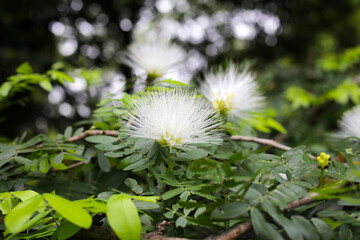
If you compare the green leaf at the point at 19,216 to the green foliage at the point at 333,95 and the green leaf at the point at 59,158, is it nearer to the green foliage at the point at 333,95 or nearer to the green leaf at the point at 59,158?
the green leaf at the point at 59,158

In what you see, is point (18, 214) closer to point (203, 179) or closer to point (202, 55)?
point (203, 179)

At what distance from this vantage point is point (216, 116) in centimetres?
63

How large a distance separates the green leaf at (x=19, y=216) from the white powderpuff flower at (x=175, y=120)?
23cm

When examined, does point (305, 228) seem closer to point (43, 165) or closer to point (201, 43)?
point (43, 165)

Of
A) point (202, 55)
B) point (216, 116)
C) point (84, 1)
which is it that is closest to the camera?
point (216, 116)

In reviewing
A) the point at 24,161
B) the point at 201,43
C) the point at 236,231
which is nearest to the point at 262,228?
the point at 236,231

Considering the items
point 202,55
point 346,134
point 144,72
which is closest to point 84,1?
point 202,55

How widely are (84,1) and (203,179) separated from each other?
2448mm

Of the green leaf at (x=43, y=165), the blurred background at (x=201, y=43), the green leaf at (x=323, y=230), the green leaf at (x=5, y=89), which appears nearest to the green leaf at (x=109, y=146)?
the green leaf at (x=43, y=165)

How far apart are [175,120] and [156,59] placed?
0.41 metres

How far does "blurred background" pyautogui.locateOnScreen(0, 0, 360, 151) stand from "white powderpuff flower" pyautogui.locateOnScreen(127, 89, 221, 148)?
4.25 feet

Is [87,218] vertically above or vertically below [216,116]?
below

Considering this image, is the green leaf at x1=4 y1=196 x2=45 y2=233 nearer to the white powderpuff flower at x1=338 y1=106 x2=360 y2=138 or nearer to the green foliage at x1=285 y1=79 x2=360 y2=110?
the white powderpuff flower at x1=338 y1=106 x2=360 y2=138

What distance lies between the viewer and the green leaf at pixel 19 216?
0.37 metres
